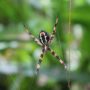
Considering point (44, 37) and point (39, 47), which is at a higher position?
point (44, 37)

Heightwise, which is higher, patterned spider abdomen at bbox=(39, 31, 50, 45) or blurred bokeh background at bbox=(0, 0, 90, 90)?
patterned spider abdomen at bbox=(39, 31, 50, 45)

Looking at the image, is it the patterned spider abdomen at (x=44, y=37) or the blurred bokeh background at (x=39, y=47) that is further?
the blurred bokeh background at (x=39, y=47)

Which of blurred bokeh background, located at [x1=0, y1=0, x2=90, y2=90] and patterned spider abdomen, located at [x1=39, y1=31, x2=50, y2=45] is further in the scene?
blurred bokeh background, located at [x1=0, y1=0, x2=90, y2=90]

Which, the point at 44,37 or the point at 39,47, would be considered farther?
the point at 39,47

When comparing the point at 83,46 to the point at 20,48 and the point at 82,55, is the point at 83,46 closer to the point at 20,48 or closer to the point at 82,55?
the point at 82,55

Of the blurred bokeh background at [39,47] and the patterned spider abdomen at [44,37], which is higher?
the patterned spider abdomen at [44,37]
